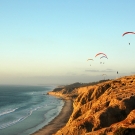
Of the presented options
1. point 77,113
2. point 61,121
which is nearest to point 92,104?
point 77,113

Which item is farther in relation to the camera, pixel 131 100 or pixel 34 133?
pixel 34 133

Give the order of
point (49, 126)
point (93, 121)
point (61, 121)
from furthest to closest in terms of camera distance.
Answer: point (61, 121), point (49, 126), point (93, 121)

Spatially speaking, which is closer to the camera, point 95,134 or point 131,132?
point 131,132

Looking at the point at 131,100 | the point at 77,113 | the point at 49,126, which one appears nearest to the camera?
the point at 131,100

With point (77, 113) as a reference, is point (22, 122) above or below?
below

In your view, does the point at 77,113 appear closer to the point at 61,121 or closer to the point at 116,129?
the point at 116,129

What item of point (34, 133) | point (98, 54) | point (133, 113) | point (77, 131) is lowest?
point (34, 133)

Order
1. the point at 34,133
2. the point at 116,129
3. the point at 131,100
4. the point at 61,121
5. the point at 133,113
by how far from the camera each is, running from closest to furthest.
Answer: the point at 116,129 → the point at 133,113 → the point at 131,100 → the point at 34,133 → the point at 61,121

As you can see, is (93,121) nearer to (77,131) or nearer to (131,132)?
(77,131)

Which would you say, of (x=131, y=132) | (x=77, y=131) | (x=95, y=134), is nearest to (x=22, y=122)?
(x=77, y=131)
